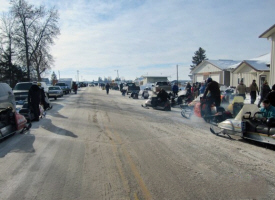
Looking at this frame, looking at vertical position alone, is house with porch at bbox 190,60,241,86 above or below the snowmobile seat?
above

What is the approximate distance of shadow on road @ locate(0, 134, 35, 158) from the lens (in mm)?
6558

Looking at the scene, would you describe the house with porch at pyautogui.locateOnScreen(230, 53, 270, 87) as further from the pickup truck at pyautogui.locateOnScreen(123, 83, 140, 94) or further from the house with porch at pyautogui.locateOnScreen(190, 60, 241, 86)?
the pickup truck at pyautogui.locateOnScreen(123, 83, 140, 94)

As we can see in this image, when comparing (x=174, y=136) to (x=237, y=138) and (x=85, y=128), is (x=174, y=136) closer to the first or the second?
(x=237, y=138)

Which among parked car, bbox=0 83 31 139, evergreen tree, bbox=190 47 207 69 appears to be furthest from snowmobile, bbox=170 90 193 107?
evergreen tree, bbox=190 47 207 69

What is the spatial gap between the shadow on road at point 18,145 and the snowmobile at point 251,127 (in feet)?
18.8

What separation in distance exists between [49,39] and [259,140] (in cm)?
4411

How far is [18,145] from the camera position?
716 cm

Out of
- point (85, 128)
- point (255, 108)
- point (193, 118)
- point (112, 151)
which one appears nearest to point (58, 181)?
point (112, 151)

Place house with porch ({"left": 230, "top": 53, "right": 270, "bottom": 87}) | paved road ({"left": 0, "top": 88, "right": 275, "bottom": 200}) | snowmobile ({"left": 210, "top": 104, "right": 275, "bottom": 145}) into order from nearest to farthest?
paved road ({"left": 0, "top": 88, "right": 275, "bottom": 200}), snowmobile ({"left": 210, "top": 104, "right": 275, "bottom": 145}), house with porch ({"left": 230, "top": 53, "right": 270, "bottom": 87})

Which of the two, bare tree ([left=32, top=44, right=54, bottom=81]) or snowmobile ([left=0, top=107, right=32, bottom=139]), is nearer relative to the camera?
snowmobile ([left=0, top=107, right=32, bottom=139])

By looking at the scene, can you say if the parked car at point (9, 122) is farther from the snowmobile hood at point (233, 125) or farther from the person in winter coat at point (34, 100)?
the snowmobile hood at point (233, 125)

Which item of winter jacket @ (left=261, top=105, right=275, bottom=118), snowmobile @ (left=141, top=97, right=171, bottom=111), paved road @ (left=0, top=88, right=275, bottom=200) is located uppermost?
winter jacket @ (left=261, top=105, right=275, bottom=118)

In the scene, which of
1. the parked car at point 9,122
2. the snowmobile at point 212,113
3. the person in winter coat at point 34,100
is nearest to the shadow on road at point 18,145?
the parked car at point 9,122

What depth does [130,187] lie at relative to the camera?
4.29 metres
